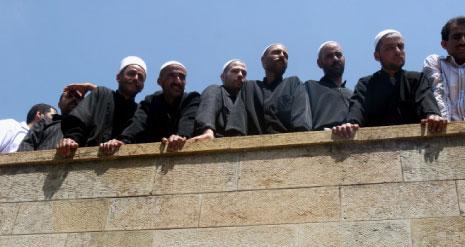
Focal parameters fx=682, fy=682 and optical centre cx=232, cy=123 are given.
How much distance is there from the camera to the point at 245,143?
6543 millimetres

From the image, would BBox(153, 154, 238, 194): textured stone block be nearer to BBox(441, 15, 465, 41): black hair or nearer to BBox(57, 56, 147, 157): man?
BBox(57, 56, 147, 157): man

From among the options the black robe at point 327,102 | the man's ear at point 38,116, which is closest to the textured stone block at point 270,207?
the black robe at point 327,102

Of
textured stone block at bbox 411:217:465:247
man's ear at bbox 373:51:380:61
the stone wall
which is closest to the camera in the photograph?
textured stone block at bbox 411:217:465:247

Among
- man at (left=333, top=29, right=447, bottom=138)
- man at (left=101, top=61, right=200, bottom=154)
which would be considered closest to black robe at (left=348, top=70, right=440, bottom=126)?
man at (left=333, top=29, right=447, bottom=138)

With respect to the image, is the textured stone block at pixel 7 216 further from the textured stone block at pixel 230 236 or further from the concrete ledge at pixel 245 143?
the textured stone block at pixel 230 236

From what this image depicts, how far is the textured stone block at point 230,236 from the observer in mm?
5883

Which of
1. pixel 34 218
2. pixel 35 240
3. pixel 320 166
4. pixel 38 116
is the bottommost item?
pixel 35 240

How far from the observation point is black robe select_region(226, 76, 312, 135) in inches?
276

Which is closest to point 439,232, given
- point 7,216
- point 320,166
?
point 320,166

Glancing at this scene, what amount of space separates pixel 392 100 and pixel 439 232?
1.71m

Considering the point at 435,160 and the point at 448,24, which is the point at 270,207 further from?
the point at 448,24

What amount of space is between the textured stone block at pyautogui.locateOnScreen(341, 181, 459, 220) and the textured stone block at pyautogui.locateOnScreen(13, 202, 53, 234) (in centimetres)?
286

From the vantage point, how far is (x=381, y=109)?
22.4 ft

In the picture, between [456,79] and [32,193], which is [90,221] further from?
[456,79]
